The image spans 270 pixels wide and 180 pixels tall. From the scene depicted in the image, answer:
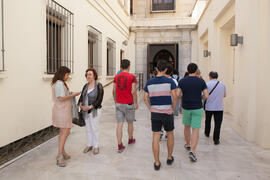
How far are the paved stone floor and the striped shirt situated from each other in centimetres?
90

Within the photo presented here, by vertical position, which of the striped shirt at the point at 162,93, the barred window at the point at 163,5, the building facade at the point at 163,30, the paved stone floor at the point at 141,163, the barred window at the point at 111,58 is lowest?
the paved stone floor at the point at 141,163

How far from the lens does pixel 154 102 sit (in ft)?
10.5

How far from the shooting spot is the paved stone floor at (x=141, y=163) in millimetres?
3088

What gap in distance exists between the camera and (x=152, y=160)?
3.63 metres

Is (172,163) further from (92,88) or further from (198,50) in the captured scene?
(198,50)

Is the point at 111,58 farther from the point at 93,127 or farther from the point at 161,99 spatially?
the point at 161,99

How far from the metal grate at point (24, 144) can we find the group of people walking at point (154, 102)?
3.11ft

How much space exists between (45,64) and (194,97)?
10.1 ft

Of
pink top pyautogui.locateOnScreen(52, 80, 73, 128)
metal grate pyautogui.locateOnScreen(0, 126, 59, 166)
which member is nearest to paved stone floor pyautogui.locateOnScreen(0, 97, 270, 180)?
metal grate pyautogui.locateOnScreen(0, 126, 59, 166)

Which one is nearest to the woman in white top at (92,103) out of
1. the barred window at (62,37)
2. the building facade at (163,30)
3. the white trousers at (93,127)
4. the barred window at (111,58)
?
the white trousers at (93,127)

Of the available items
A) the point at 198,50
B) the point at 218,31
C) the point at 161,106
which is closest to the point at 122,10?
the point at 198,50

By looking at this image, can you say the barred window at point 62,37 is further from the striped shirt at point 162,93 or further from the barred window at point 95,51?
the striped shirt at point 162,93

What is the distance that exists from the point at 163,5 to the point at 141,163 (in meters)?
12.7

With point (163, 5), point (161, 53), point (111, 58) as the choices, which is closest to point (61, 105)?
point (111, 58)
